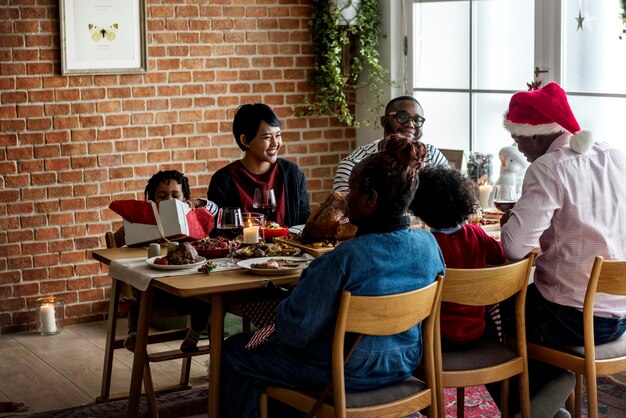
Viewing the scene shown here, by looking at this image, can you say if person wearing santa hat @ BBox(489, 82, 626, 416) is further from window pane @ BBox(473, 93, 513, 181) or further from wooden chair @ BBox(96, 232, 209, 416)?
window pane @ BBox(473, 93, 513, 181)

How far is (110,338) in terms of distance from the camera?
4023 millimetres

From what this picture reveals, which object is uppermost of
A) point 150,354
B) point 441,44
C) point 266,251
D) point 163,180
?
point 441,44

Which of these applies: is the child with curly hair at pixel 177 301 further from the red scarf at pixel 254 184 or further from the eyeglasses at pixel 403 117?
the eyeglasses at pixel 403 117

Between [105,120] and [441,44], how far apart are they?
194 centimetres

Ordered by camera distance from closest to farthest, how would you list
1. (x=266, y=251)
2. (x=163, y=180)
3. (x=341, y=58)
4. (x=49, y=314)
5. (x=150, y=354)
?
(x=266, y=251) < (x=150, y=354) < (x=163, y=180) < (x=49, y=314) < (x=341, y=58)

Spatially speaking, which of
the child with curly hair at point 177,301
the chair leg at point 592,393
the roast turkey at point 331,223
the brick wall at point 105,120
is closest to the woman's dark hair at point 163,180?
the child with curly hair at point 177,301

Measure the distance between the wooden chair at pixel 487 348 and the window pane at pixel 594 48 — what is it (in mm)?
1727

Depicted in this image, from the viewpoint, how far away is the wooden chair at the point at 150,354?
3816mm

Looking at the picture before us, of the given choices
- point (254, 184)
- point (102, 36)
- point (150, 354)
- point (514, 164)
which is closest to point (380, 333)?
point (150, 354)

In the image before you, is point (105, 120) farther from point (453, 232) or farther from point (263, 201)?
point (453, 232)

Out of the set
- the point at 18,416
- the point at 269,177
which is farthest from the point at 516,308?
the point at 18,416

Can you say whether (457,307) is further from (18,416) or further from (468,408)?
(18,416)

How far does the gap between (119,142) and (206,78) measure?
2.09ft

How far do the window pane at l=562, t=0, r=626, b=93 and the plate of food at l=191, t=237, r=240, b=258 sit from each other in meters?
1.99
